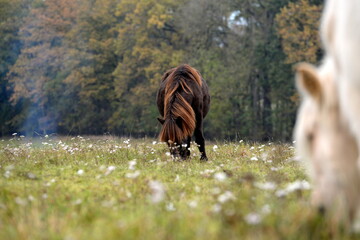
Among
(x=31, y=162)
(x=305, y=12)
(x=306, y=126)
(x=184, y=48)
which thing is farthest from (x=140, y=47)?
(x=306, y=126)

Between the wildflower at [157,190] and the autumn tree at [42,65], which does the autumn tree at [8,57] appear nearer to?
the autumn tree at [42,65]

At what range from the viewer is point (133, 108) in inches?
1297

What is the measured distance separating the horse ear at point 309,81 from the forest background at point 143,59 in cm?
2299

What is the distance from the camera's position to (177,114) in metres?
8.93

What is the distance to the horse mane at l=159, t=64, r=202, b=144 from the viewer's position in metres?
8.95

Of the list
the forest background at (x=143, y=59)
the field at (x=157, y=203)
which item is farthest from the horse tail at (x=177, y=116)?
the forest background at (x=143, y=59)

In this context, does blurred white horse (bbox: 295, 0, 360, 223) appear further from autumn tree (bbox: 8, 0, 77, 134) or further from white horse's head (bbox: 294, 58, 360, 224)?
autumn tree (bbox: 8, 0, 77, 134)

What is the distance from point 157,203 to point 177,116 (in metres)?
4.68

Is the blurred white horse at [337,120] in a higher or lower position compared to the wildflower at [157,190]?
higher

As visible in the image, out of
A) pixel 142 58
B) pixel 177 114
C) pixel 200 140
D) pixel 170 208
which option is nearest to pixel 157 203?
pixel 170 208

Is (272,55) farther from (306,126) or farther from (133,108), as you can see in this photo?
(306,126)

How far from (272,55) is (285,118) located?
3792 millimetres

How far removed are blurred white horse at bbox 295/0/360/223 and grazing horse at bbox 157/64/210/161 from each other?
547cm

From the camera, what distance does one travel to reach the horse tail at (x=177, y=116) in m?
8.94
